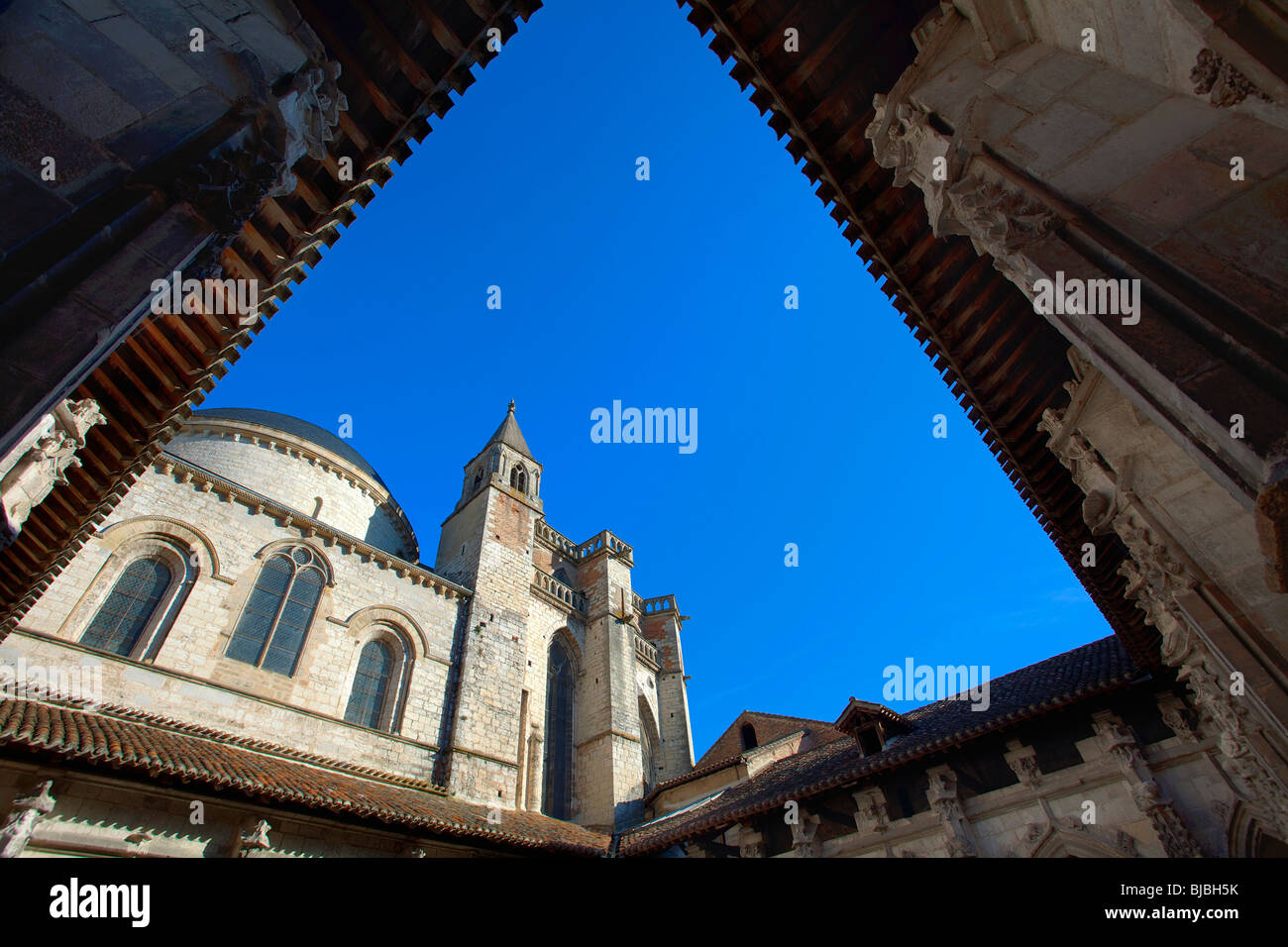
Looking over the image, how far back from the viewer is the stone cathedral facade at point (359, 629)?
12711 mm

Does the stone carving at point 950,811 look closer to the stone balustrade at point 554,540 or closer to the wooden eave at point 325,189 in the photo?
the wooden eave at point 325,189

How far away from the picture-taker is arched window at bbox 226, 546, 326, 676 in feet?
46.9

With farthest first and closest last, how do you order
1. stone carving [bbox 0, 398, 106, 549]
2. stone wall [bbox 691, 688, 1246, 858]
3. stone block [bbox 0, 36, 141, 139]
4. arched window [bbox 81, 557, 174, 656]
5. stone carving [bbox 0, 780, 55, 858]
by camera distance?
arched window [bbox 81, 557, 174, 656] < stone wall [bbox 691, 688, 1246, 858] < stone carving [bbox 0, 780, 55, 858] < stone carving [bbox 0, 398, 106, 549] < stone block [bbox 0, 36, 141, 139]

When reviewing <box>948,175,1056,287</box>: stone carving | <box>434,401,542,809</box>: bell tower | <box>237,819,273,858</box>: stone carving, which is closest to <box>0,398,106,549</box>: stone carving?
<box>948,175,1056,287</box>: stone carving

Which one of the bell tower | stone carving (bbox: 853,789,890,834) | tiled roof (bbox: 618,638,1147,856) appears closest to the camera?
tiled roof (bbox: 618,638,1147,856)

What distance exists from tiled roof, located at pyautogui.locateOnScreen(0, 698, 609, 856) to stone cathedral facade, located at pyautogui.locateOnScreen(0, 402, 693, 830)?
0.63 meters

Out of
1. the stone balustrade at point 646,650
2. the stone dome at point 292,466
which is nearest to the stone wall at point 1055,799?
the stone balustrade at point 646,650

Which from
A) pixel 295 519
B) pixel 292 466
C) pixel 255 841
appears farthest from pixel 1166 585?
pixel 292 466

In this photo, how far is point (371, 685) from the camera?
1638 cm

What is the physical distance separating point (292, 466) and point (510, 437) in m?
9.19

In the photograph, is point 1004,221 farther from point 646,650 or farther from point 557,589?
point 646,650

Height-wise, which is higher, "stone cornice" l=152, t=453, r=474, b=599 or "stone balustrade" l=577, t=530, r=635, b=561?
"stone balustrade" l=577, t=530, r=635, b=561

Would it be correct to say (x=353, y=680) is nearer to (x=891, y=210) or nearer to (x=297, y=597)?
(x=297, y=597)

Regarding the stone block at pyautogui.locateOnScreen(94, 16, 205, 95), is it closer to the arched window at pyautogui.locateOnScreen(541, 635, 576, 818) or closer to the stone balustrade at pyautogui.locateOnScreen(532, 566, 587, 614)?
the arched window at pyautogui.locateOnScreen(541, 635, 576, 818)
